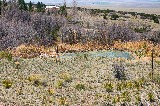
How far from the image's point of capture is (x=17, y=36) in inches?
1991

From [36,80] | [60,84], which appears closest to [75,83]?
[60,84]

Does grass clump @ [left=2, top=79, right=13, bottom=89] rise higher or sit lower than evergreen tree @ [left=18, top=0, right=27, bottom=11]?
lower

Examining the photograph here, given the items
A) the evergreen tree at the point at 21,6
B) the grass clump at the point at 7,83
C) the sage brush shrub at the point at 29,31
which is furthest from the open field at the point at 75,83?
the evergreen tree at the point at 21,6

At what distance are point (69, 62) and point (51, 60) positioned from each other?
5.52 feet

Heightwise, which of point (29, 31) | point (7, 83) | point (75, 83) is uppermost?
point (29, 31)

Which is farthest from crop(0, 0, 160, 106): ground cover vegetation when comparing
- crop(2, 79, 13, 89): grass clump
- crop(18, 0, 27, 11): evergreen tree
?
crop(18, 0, 27, 11): evergreen tree

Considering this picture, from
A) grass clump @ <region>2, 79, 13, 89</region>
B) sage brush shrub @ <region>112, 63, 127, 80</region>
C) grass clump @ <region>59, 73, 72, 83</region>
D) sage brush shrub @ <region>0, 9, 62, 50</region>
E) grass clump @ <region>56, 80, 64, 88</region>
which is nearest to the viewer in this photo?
grass clump @ <region>2, 79, 13, 89</region>

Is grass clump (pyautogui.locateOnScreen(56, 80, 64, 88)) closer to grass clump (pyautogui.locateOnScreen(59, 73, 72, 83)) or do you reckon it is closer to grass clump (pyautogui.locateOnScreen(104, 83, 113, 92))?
grass clump (pyautogui.locateOnScreen(59, 73, 72, 83))

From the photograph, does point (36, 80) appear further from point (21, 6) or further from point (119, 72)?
point (21, 6)

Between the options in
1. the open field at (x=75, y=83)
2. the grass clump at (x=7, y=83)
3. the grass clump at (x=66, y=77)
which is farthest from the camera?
the grass clump at (x=66, y=77)

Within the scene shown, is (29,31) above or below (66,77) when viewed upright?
above

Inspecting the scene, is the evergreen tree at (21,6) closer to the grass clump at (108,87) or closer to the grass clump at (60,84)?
the grass clump at (60,84)

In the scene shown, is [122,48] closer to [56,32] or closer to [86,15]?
[56,32]

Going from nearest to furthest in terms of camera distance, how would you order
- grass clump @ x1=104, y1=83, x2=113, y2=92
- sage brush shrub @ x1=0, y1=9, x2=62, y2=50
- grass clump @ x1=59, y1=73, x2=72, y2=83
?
grass clump @ x1=104, y1=83, x2=113, y2=92
grass clump @ x1=59, y1=73, x2=72, y2=83
sage brush shrub @ x1=0, y1=9, x2=62, y2=50
